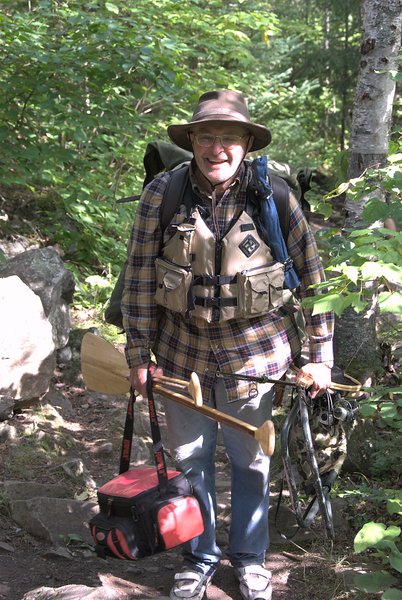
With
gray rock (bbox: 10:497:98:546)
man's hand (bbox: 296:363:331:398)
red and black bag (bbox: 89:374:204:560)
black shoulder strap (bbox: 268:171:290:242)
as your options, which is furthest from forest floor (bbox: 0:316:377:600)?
black shoulder strap (bbox: 268:171:290:242)

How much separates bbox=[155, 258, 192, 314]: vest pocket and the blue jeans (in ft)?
1.43

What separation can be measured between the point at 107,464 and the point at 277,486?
138cm

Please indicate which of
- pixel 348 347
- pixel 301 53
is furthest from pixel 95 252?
pixel 301 53

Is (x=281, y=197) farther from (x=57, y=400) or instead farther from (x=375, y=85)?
(x=57, y=400)

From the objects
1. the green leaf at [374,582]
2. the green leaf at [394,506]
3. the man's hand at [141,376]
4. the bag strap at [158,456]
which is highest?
the man's hand at [141,376]

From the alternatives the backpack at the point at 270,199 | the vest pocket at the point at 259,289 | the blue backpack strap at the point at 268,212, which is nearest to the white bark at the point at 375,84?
the backpack at the point at 270,199

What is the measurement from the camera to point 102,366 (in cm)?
376

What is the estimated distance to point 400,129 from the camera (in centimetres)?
428

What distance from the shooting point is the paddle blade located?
373 centimetres

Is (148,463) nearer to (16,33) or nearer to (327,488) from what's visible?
(327,488)

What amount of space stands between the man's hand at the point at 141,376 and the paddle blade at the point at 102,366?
280 millimetres

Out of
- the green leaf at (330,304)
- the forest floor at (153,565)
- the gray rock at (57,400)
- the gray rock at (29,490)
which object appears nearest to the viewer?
the green leaf at (330,304)

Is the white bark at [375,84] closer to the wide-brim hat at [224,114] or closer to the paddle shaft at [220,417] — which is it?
the wide-brim hat at [224,114]

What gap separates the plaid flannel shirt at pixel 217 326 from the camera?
3230 millimetres
